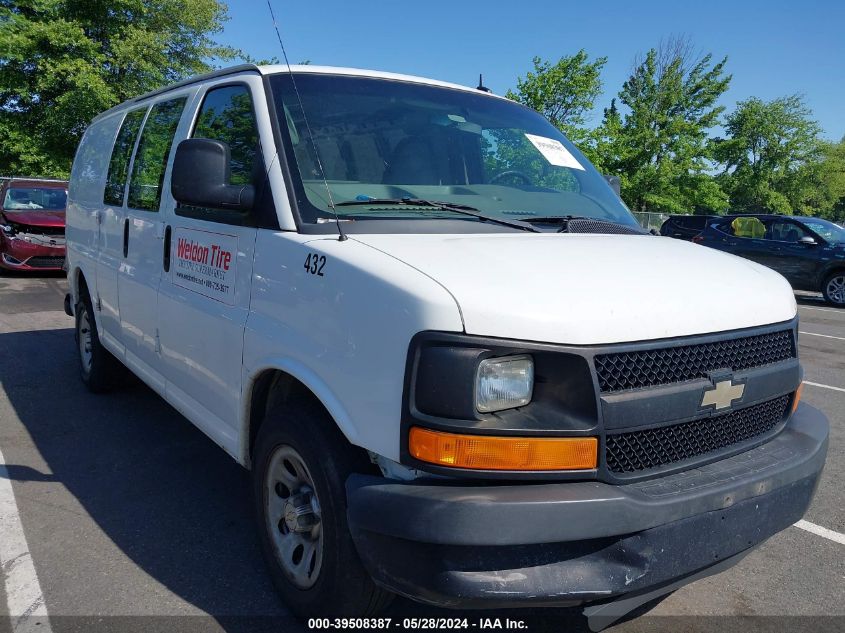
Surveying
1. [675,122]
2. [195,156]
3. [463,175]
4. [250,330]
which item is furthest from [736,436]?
[675,122]

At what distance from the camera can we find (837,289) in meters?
14.2

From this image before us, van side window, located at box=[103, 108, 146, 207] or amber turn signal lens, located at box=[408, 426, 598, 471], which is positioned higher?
van side window, located at box=[103, 108, 146, 207]

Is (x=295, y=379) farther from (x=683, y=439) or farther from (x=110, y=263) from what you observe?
(x=110, y=263)

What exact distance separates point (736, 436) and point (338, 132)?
78.9 inches

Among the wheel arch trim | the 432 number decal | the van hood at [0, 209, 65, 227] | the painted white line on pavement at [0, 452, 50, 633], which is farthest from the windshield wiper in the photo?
the van hood at [0, 209, 65, 227]

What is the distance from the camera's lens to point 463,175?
3.28m

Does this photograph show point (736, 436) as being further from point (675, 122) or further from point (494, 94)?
point (675, 122)

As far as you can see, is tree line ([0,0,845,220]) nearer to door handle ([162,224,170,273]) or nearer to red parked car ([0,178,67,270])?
red parked car ([0,178,67,270])

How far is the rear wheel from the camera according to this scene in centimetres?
536

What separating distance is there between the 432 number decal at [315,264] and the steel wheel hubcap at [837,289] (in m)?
14.9

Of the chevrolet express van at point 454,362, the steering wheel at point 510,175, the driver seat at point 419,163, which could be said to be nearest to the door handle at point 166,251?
the chevrolet express van at point 454,362

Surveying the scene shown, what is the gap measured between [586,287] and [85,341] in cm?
491

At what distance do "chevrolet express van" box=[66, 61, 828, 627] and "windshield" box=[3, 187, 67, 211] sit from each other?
11.4 meters

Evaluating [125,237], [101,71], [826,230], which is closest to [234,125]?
[125,237]
